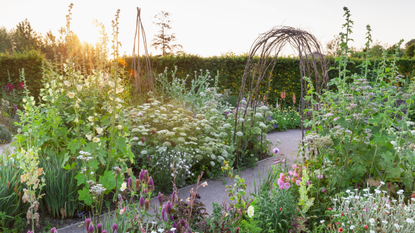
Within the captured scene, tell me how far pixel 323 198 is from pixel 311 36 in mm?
2438

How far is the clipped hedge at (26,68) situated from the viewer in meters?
9.95

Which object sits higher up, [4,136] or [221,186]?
[4,136]

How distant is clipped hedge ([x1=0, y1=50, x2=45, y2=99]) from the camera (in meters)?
9.95

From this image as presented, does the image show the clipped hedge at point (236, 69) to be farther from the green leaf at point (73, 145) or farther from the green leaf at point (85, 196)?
the green leaf at point (85, 196)

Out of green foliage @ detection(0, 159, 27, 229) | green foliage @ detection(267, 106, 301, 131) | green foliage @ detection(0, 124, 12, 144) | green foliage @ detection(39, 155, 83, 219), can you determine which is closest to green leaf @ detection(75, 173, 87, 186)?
green foliage @ detection(39, 155, 83, 219)

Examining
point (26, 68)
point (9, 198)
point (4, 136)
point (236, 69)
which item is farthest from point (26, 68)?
point (9, 198)


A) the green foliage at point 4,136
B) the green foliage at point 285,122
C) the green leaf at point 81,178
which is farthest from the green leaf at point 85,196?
the green foliage at point 285,122

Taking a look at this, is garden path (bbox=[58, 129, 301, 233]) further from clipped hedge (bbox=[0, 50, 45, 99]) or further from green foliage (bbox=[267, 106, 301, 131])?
clipped hedge (bbox=[0, 50, 45, 99])

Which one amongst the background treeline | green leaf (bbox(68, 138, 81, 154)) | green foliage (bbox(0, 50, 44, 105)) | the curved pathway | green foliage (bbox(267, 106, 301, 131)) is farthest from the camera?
the background treeline

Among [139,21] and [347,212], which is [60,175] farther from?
[139,21]

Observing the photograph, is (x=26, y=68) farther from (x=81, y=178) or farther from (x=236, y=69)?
(x=81, y=178)

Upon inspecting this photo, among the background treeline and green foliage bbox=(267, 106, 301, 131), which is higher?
the background treeline

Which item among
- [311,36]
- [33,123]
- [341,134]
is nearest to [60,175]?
[33,123]

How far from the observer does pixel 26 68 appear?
10008 mm
